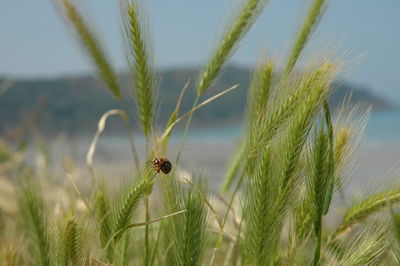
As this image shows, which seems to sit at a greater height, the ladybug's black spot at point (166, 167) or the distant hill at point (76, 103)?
the ladybug's black spot at point (166, 167)

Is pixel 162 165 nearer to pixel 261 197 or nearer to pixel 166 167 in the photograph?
pixel 166 167

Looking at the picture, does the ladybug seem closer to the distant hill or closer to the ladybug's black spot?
the ladybug's black spot

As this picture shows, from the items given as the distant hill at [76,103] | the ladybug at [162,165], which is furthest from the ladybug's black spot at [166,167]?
the distant hill at [76,103]

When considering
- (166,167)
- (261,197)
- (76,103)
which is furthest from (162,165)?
(76,103)

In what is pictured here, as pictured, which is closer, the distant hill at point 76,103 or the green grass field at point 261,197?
the green grass field at point 261,197

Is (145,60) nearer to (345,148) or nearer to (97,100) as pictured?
(345,148)

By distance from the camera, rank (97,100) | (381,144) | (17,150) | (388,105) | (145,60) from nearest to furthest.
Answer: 1. (145,60)
2. (17,150)
3. (381,144)
4. (97,100)
5. (388,105)

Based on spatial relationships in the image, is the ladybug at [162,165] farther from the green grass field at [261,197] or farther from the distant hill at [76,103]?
the distant hill at [76,103]

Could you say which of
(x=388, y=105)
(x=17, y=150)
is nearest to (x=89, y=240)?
(x=17, y=150)
